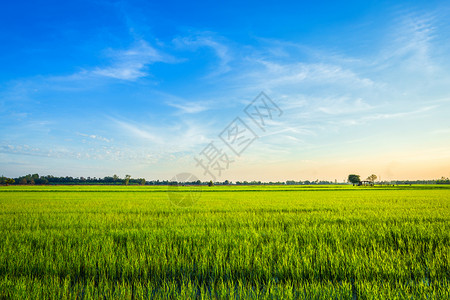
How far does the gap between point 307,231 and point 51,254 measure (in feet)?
18.3

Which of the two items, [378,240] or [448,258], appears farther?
[378,240]

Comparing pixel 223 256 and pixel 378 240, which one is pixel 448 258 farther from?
pixel 223 256

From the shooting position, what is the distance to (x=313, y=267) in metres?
3.75

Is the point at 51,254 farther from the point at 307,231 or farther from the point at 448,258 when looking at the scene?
the point at 448,258

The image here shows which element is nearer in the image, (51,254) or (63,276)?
(63,276)

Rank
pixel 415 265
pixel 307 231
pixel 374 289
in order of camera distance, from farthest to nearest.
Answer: pixel 307 231, pixel 415 265, pixel 374 289

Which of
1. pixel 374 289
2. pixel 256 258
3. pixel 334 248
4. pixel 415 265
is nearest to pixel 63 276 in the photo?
pixel 256 258

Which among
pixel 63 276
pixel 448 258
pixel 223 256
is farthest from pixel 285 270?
pixel 63 276

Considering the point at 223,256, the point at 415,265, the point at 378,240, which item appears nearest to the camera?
the point at 415,265

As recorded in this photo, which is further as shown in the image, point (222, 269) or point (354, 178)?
point (354, 178)

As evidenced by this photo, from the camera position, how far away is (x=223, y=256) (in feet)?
14.0

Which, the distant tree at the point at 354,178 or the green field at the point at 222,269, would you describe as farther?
the distant tree at the point at 354,178

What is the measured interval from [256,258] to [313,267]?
2.95ft

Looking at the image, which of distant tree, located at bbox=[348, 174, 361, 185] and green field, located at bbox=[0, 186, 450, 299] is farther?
distant tree, located at bbox=[348, 174, 361, 185]
